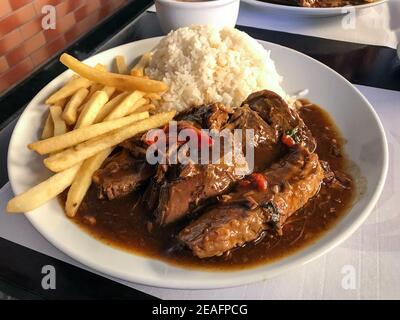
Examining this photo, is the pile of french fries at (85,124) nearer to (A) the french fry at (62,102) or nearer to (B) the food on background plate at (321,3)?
(A) the french fry at (62,102)

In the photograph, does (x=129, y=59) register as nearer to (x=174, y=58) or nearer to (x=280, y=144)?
(x=174, y=58)

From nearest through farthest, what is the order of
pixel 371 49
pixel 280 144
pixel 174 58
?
pixel 280 144
pixel 174 58
pixel 371 49

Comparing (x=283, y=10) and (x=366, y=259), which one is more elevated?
(x=283, y=10)

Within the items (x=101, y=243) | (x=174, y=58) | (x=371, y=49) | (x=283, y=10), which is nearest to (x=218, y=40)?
(x=174, y=58)

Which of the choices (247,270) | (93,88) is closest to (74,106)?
(93,88)

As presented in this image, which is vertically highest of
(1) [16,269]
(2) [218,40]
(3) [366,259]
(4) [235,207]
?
(2) [218,40]

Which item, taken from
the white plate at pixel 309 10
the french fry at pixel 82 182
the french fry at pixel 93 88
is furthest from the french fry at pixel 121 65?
the white plate at pixel 309 10

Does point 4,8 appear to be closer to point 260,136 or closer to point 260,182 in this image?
point 260,136
